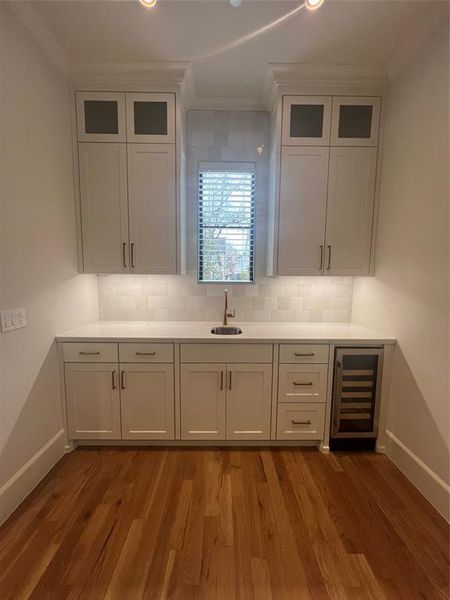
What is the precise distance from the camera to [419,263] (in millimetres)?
1898

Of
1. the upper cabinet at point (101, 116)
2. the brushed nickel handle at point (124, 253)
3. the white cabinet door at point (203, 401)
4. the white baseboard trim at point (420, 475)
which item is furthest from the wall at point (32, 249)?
the white baseboard trim at point (420, 475)

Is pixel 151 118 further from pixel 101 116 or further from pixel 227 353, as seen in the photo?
pixel 227 353

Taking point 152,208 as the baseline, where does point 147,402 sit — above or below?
below

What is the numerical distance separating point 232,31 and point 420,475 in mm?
3257

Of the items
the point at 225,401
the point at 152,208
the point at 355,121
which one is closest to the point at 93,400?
the point at 225,401

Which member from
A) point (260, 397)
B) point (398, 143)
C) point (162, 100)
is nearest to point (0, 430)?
point (260, 397)

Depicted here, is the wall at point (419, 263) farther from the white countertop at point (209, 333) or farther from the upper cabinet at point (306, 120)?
the upper cabinet at point (306, 120)

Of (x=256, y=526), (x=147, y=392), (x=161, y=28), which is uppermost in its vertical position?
(x=161, y=28)

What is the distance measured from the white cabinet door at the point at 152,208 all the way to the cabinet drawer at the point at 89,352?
688 millimetres

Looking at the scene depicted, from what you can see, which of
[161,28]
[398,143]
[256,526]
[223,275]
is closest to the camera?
[256,526]

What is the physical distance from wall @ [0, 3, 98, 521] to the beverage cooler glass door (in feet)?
7.23

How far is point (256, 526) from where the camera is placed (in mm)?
1587

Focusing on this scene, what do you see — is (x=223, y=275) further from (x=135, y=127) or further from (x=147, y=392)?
(x=135, y=127)

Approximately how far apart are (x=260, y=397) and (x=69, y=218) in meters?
2.14
